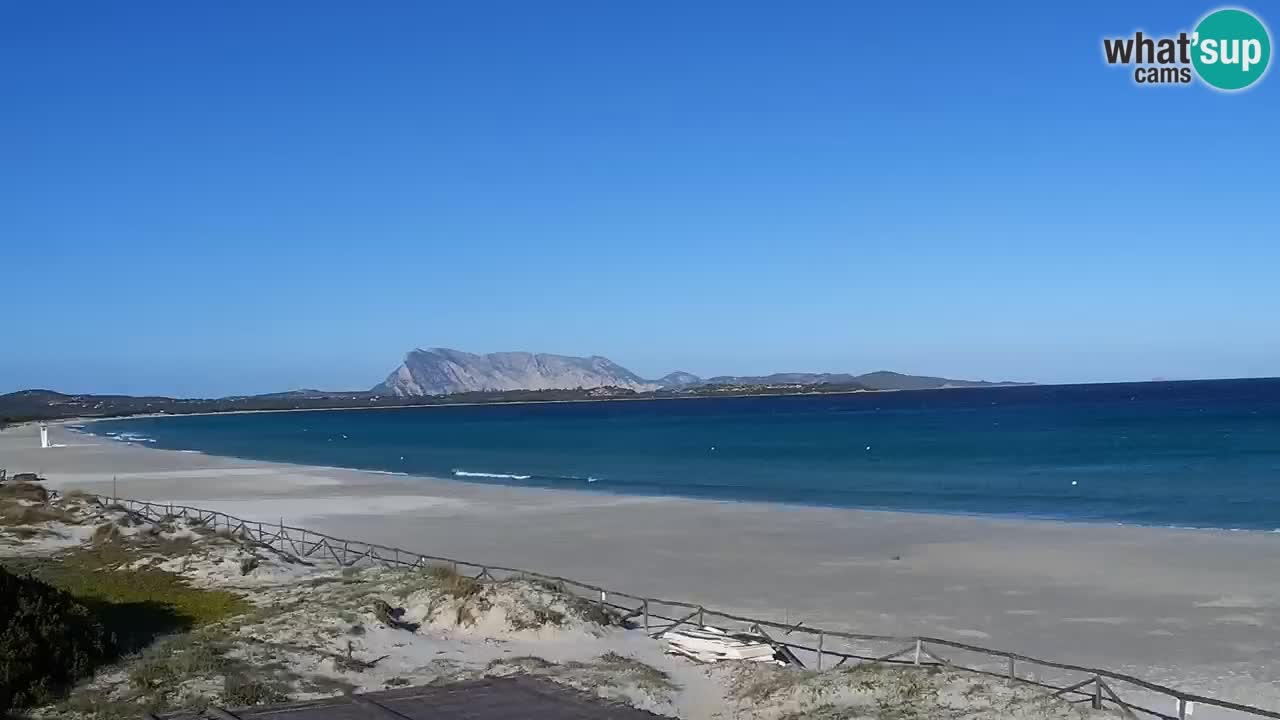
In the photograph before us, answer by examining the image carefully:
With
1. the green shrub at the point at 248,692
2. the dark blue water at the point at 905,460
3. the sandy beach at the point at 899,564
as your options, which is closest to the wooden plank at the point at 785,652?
the sandy beach at the point at 899,564

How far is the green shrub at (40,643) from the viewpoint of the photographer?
14195 millimetres

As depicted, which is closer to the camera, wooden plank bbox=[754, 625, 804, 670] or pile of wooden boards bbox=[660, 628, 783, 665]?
pile of wooden boards bbox=[660, 628, 783, 665]

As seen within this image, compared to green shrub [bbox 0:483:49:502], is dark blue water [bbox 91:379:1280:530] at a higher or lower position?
lower

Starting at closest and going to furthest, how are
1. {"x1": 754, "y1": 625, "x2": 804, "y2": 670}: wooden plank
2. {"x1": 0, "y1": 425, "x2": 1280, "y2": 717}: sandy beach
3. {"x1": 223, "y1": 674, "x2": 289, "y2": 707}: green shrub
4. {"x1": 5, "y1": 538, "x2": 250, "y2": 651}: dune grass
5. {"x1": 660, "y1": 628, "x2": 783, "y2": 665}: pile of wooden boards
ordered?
{"x1": 223, "y1": 674, "x2": 289, "y2": 707}: green shrub, {"x1": 660, "y1": 628, "x2": 783, "y2": 665}: pile of wooden boards, {"x1": 754, "y1": 625, "x2": 804, "y2": 670}: wooden plank, {"x1": 5, "y1": 538, "x2": 250, "y2": 651}: dune grass, {"x1": 0, "y1": 425, "x2": 1280, "y2": 717}: sandy beach

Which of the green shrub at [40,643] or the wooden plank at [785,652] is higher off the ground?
the green shrub at [40,643]

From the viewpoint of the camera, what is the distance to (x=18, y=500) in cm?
3972

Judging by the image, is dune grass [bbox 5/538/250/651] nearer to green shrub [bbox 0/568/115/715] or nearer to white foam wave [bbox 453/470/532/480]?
green shrub [bbox 0/568/115/715]

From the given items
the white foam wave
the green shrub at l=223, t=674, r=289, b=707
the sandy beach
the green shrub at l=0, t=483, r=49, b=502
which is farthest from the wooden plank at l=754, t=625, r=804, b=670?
the white foam wave

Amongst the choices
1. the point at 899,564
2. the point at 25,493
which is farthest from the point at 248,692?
the point at 25,493

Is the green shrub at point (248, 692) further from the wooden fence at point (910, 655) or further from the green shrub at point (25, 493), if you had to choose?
the green shrub at point (25, 493)

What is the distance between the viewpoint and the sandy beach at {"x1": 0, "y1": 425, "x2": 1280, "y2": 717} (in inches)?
795

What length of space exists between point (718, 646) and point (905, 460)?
56.7 metres

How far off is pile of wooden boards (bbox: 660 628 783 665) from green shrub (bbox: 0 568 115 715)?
811 cm

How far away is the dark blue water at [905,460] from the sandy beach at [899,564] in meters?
6.57
